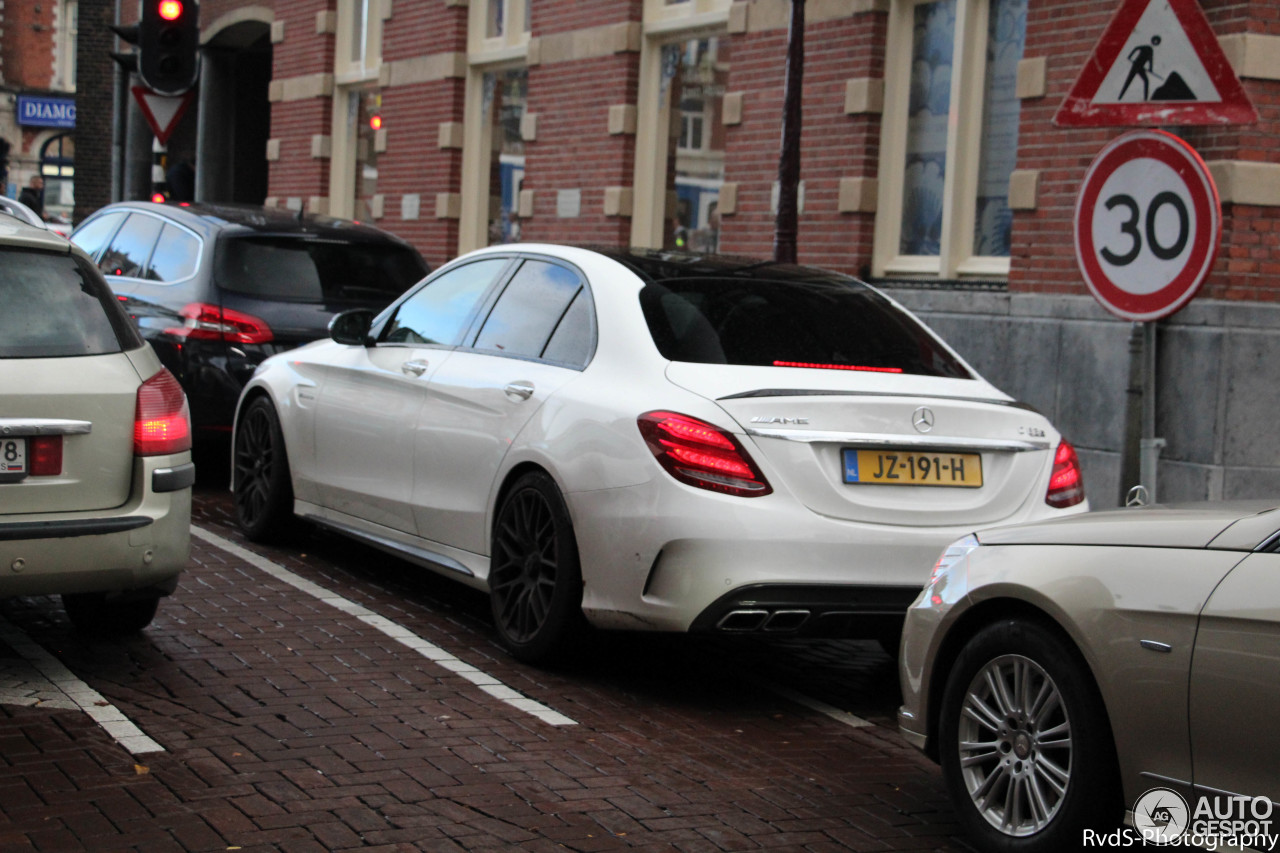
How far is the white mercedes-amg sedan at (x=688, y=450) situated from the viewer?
221 inches

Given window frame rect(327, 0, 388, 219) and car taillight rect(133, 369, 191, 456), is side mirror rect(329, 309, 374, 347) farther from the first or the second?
window frame rect(327, 0, 388, 219)

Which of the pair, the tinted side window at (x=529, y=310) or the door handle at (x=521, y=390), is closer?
the door handle at (x=521, y=390)

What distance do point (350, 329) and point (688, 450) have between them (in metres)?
2.83

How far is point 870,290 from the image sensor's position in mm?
6938

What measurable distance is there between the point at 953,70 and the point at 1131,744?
9490 millimetres

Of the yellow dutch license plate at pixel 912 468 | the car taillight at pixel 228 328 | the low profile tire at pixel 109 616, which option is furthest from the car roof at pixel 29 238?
the car taillight at pixel 228 328

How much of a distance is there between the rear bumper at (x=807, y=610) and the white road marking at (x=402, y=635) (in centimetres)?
62

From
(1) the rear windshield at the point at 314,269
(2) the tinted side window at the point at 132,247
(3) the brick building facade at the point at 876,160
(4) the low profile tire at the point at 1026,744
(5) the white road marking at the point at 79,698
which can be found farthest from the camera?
(2) the tinted side window at the point at 132,247

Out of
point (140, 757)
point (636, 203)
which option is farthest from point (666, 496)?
point (636, 203)

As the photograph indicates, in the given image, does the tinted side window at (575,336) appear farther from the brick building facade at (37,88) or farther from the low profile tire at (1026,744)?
the brick building facade at (37,88)

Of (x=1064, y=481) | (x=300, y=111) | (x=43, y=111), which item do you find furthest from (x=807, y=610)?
(x=43, y=111)

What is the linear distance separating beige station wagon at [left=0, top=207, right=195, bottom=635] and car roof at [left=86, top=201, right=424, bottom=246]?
4489mm

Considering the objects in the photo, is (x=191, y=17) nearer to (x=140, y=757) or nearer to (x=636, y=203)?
(x=636, y=203)

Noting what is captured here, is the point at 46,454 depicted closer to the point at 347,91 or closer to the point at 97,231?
the point at 97,231
